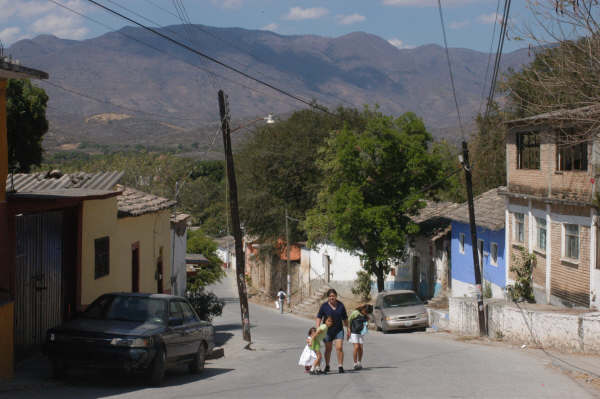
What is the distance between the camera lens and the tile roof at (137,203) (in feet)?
67.6

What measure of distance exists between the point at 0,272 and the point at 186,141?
17931cm

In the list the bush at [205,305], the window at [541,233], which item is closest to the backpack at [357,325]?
the bush at [205,305]

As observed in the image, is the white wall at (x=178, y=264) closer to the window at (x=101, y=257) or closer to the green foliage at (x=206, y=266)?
the window at (x=101, y=257)

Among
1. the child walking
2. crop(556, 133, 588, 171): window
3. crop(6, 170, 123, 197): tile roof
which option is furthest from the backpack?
crop(556, 133, 588, 171): window

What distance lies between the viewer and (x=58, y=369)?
12.1 m

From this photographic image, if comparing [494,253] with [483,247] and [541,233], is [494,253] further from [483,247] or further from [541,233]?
[541,233]

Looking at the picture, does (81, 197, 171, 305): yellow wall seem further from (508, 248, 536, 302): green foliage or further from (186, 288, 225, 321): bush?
(508, 248, 536, 302): green foliage

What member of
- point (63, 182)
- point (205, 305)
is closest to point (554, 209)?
point (205, 305)

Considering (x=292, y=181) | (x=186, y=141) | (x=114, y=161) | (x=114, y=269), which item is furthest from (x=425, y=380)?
(x=186, y=141)

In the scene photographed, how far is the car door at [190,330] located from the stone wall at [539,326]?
10.1 meters

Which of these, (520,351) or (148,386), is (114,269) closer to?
(148,386)

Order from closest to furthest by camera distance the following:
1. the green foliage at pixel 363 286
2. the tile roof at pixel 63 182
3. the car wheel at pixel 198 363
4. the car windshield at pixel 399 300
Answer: the car wheel at pixel 198 363, the tile roof at pixel 63 182, the car windshield at pixel 399 300, the green foliage at pixel 363 286

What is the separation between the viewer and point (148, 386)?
12328mm

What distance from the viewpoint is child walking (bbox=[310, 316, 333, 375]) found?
13.7 m
